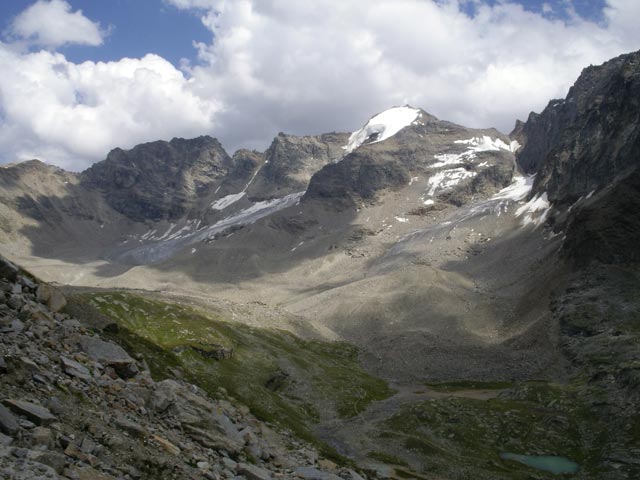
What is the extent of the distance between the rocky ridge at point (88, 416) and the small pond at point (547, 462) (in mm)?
45182

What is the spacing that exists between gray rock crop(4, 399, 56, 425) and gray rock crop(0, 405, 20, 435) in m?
0.77

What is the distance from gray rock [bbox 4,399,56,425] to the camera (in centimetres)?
1739

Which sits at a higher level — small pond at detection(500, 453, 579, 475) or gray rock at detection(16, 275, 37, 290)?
gray rock at detection(16, 275, 37, 290)

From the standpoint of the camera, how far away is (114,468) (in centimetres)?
1781

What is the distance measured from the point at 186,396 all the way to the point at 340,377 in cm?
8345

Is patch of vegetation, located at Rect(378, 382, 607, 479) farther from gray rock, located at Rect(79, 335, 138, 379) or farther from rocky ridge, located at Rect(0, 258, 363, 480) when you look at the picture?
gray rock, located at Rect(79, 335, 138, 379)

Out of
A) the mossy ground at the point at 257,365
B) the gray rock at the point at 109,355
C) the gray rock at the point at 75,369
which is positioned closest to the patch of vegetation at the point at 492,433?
the mossy ground at the point at 257,365

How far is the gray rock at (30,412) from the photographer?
57.1 feet

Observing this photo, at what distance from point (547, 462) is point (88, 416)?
66.7 meters

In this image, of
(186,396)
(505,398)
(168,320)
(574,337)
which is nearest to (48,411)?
(186,396)

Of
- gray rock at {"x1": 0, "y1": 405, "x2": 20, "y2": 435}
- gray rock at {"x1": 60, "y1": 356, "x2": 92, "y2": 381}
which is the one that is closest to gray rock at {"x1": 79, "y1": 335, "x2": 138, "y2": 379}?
gray rock at {"x1": 60, "y1": 356, "x2": 92, "y2": 381}

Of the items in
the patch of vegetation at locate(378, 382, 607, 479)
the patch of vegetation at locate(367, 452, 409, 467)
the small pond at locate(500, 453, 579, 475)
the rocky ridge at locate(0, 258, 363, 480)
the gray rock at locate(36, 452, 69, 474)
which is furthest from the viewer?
the small pond at locate(500, 453, 579, 475)

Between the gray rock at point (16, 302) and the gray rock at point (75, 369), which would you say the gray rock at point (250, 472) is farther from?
the gray rock at point (16, 302)

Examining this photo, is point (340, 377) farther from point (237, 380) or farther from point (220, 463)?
point (220, 463)
